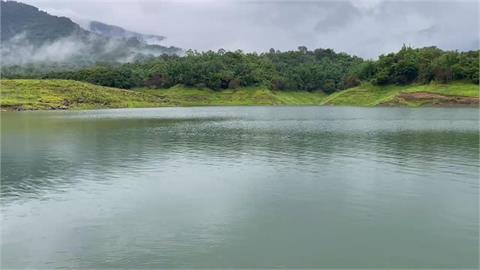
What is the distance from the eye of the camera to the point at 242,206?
27047mm

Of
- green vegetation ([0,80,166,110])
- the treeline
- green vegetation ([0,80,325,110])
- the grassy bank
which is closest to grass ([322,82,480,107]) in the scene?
the grassy bank

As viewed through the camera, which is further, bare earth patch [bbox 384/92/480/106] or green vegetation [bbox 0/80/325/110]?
green vegetation [bbox 0/80/325/110]

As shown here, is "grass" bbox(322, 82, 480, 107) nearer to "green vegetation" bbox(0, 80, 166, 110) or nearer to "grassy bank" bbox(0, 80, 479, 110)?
"grassy bank" bbox(0, 80, 479, 110)

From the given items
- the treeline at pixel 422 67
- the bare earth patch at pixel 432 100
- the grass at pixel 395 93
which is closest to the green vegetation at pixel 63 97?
the grass at pixel 395 93

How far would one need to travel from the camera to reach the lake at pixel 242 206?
64.2ft

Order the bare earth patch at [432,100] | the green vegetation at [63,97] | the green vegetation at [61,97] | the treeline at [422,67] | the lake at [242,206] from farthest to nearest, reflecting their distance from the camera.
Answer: the treeline at [422,67] < the green vegetation at [63,97] < the green vegetation at [61,97] < the bare earth patch at [432,100] < the lake at [242,206]

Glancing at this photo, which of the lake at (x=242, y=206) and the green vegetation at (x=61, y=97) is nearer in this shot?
the lake at (x=242, y=206)

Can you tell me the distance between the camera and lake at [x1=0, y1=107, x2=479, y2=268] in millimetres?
19578

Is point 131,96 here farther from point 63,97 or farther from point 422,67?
point 422,67

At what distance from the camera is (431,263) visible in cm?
1855

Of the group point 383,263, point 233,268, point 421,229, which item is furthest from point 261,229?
point 421,229

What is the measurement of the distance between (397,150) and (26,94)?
5421 inches

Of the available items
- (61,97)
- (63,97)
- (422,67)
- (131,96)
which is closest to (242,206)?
(61,97)

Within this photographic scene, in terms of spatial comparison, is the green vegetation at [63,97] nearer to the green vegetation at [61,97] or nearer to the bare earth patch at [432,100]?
the green vegetation at [61,97]
